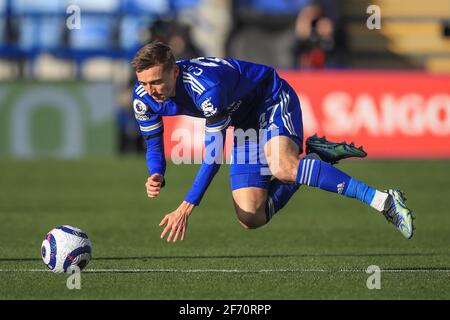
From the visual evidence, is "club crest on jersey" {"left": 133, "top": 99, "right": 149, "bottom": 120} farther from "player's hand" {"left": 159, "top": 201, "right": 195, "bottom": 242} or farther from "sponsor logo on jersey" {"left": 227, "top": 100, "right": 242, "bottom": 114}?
"player's hand" {"left": 159, "top": 201, "right": 195, "bottom": 242}

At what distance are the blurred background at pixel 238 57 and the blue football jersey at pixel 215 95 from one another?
974 cm

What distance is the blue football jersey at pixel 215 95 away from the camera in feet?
25.0

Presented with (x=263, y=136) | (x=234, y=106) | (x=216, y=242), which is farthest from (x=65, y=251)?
(x=216, y=242)

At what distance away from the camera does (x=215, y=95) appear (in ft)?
24.8

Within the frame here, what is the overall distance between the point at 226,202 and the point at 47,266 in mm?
5944

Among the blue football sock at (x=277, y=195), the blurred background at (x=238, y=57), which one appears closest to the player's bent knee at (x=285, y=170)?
the blue football sock at (x=277, y=195)

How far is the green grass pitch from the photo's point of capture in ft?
24.0

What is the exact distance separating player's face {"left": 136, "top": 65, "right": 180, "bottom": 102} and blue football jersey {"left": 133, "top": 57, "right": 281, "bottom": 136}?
0.13 metres

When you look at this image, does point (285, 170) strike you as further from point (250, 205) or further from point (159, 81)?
point (159, 81)

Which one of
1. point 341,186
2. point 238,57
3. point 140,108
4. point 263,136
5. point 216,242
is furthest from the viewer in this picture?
point 238,57

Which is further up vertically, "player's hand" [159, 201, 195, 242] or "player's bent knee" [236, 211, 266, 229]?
"player's hand" [159, 201, 195, 242]

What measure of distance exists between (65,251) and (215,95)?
159 centimetres

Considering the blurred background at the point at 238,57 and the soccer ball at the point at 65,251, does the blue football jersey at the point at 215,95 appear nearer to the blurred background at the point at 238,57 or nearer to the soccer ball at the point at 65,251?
the soccer ball at the point at 65,251

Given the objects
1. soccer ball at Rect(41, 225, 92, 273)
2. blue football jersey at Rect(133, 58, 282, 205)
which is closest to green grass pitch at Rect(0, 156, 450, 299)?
soccer ball at Rect(41, 225, 92, 273)
